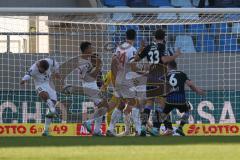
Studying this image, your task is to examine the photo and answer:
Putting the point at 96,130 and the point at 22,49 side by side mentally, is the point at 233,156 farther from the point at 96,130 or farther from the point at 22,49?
the point at 22,49

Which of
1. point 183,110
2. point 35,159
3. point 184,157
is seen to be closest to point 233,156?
point 184,157

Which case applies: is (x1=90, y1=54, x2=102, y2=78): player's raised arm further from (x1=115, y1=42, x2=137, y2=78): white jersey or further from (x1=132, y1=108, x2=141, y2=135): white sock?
(x1=132, y1=108, x2=141, y2=135): white sock

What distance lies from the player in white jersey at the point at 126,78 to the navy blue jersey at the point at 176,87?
0.71 metres

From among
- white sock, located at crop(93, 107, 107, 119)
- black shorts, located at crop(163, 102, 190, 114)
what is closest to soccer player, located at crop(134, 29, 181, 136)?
black shorts, located at crop(163, 102, 190, 114)

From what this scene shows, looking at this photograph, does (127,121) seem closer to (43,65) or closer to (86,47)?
(86,47)

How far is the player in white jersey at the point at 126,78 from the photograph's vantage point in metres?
14.4

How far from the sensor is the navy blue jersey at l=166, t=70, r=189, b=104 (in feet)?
49.0

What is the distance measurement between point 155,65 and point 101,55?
9.17 ft

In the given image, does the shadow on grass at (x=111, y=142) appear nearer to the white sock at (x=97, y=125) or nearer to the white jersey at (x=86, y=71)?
the white sock at (x=97, y=125)

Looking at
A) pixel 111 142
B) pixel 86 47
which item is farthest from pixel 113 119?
pixel 111 142

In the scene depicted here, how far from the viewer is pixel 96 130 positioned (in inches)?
585

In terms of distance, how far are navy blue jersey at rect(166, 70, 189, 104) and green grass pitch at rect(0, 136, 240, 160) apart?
2.38m

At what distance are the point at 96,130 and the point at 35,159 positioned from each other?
6072 mm

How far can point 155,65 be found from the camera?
570 inches
